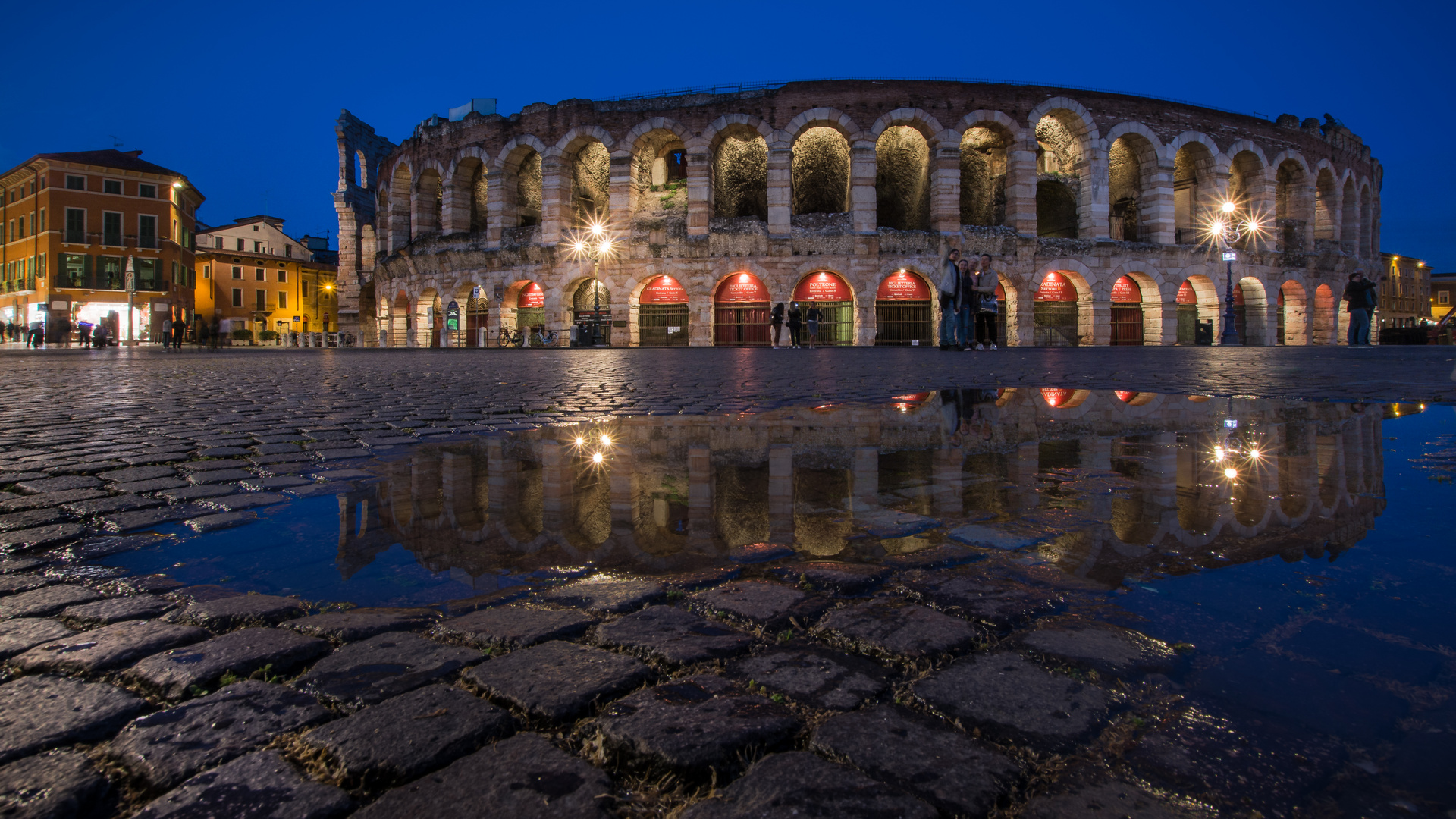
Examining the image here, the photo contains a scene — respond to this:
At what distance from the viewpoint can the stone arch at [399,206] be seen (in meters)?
34.8

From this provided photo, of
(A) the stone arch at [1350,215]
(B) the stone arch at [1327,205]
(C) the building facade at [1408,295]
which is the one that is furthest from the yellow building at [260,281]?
(C) the building facade at [1408,295]

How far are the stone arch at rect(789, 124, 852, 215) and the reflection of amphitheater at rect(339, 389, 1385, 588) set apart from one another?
25.5 metres

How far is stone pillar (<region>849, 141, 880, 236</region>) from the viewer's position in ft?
86.3

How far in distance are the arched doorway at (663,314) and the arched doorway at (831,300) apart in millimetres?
4554

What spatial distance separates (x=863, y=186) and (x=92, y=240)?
4632 cm

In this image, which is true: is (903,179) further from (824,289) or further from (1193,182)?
(1193,182)

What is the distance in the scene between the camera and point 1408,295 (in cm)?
7075

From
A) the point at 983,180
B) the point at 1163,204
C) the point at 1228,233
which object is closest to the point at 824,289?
the point at 983,180

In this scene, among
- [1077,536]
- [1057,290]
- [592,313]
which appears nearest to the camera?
[1077,536]

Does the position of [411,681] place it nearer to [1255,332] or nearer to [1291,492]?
[1291,492]

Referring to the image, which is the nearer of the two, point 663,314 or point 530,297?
point 663,314

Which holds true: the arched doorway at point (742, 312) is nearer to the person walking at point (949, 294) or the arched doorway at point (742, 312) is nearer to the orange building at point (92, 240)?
the person walking at point (949, 294)

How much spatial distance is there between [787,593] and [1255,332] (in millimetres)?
36275

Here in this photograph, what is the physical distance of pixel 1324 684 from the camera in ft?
3.55
